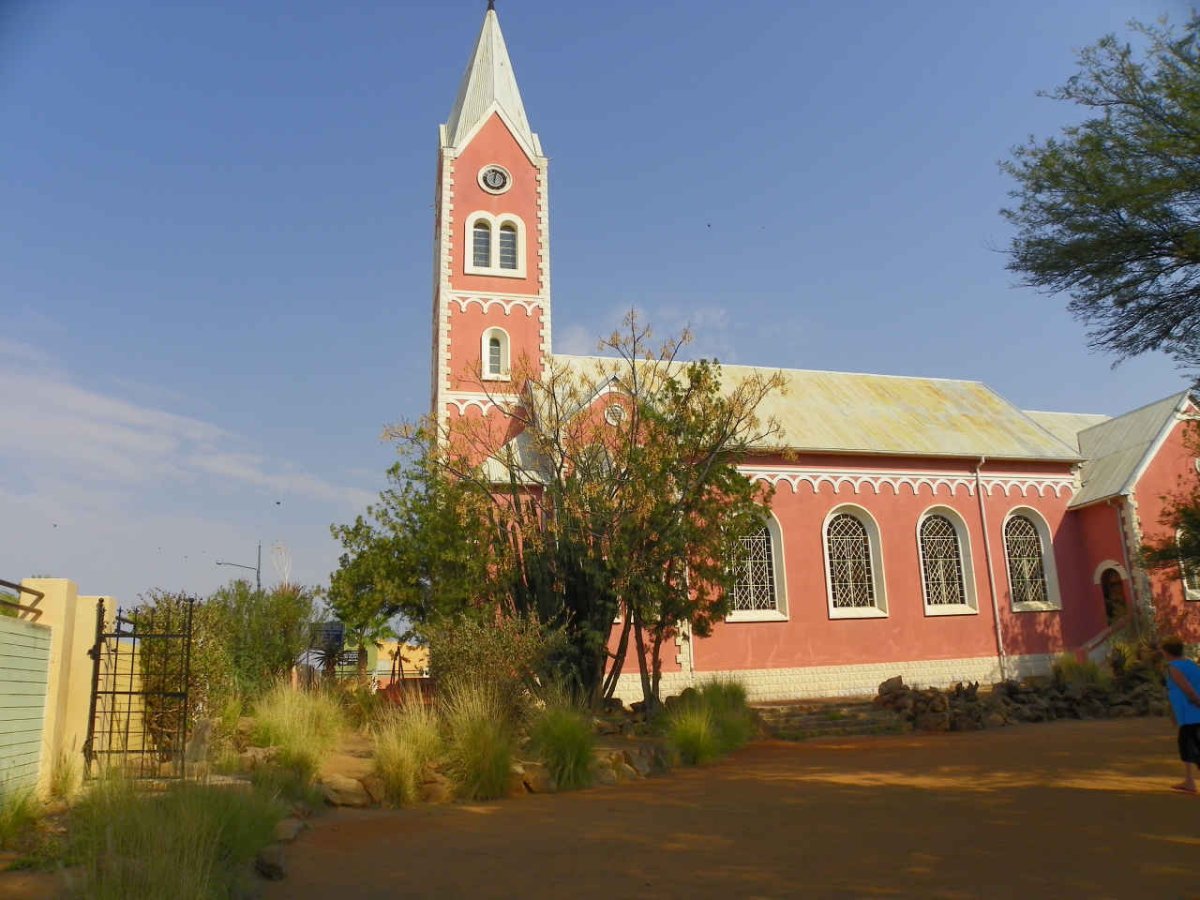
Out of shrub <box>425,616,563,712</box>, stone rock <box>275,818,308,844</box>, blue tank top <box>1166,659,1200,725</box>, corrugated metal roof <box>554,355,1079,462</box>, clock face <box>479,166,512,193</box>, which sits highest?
clock face <box>479,166,512,193</box>

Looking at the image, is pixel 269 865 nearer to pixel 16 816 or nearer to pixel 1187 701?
pixel 16 816

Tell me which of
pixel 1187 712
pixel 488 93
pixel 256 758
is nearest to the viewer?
pixel 1187 712

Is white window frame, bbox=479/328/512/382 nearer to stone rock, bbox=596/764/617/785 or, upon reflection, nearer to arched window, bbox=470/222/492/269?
arched window, bbox=470/222/492/269

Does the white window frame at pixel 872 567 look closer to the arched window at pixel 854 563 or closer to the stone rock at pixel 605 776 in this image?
the arched window at pixel 854 563

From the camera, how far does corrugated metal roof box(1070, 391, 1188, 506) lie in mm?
25281

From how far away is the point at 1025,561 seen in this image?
26.0 metres

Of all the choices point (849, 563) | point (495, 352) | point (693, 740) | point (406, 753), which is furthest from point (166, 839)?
point (849, 563)

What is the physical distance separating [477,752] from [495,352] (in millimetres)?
16098

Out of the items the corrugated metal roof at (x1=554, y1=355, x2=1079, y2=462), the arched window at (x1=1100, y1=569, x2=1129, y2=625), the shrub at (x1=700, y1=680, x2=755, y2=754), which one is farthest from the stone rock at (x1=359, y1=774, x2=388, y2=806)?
the arched window at (x1=1100, y1=569, x2=1129, y2=625)

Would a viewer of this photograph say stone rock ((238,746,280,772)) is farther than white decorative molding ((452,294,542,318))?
No

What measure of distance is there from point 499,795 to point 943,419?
21213 millimetres

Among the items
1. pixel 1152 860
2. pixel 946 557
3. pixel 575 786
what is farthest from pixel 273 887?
pixel 946 557

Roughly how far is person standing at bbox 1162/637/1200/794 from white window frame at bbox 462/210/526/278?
20.1 m

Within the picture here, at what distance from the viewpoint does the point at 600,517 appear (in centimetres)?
1574
